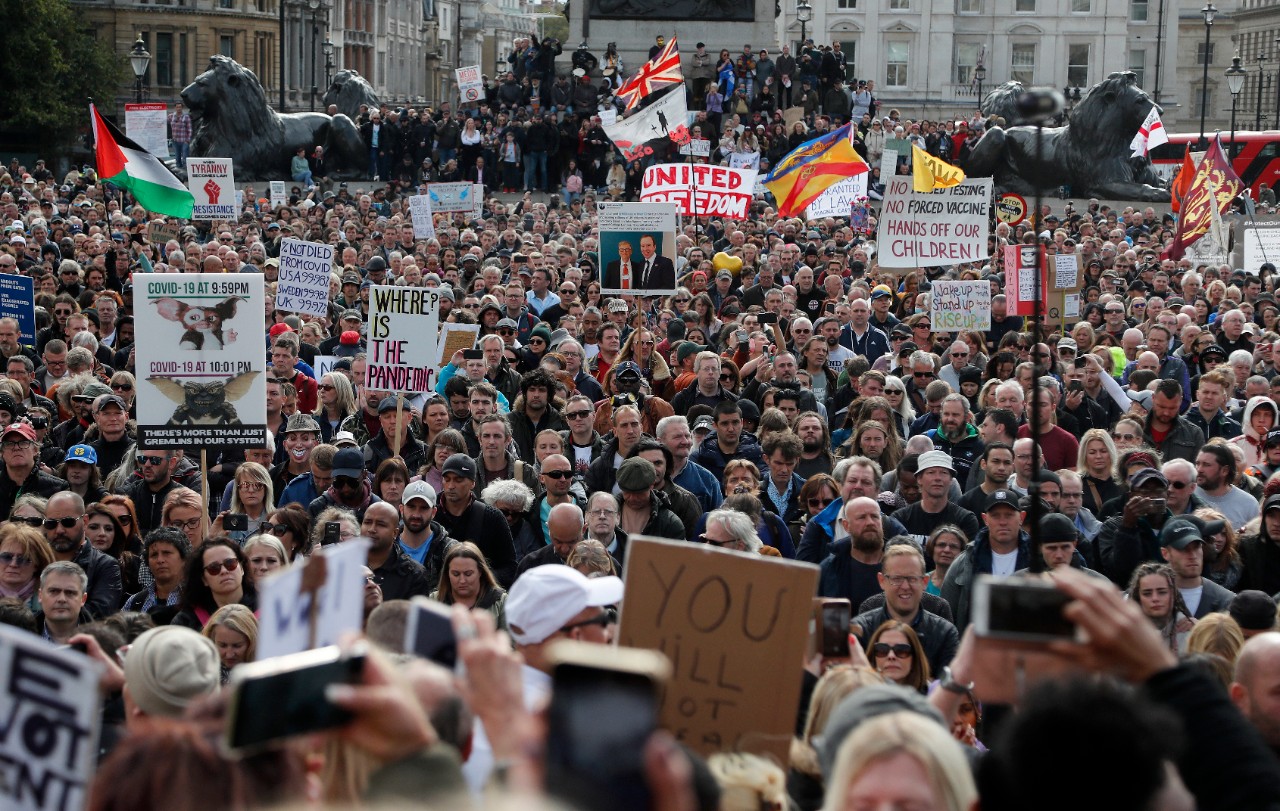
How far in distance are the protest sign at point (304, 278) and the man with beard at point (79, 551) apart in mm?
7519

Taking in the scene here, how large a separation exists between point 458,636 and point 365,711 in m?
0.37

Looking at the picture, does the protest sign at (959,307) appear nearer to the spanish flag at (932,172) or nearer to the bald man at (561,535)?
the spanish flag at (932,172)

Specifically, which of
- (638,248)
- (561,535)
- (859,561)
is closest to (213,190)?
(638,248)

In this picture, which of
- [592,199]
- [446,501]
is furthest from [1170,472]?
[592,199]

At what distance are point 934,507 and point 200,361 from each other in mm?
3921

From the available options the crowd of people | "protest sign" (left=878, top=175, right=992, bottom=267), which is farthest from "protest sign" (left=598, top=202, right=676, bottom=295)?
"protest sign" (left=878, top=175, right=992, bottom=267)


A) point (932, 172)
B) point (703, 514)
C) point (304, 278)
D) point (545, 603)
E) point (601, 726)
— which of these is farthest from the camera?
point (932, 172)

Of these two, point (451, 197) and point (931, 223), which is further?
point (451, 197)

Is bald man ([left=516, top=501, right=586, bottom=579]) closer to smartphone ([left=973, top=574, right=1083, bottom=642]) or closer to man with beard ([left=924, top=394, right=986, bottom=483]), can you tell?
man with beard ([left=924, top=394, right=986, bottom=483])

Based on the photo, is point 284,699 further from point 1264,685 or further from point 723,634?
point 1264,685

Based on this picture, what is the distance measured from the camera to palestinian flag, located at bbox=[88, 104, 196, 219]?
18531mm

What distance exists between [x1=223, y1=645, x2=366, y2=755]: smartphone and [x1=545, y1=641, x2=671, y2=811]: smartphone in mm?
573

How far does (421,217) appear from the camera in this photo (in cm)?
2342

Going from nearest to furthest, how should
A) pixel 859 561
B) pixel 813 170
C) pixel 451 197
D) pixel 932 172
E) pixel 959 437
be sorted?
pixel 859 561 → pixel 959 437 → pixel 932 172 → pixel 813 170 → pixel 451 197
